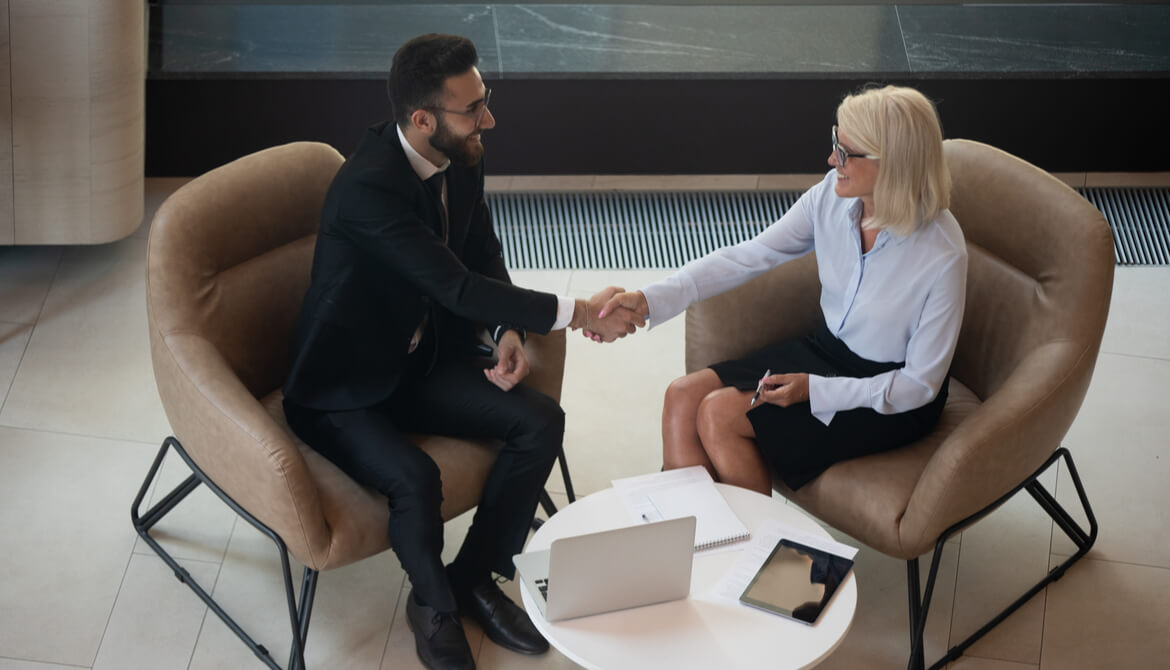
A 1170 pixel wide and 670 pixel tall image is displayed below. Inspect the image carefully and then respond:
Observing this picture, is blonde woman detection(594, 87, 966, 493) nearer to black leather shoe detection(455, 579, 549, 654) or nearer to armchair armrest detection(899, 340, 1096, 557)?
armchair armrest detection(899, 340, 1096, 557)

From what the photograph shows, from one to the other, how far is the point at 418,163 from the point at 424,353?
44cm

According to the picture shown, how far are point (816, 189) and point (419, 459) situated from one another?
110 cm

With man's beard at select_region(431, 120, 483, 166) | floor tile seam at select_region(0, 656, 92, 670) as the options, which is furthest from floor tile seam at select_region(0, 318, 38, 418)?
man's beard at select_region(431, 120, 483, 166)

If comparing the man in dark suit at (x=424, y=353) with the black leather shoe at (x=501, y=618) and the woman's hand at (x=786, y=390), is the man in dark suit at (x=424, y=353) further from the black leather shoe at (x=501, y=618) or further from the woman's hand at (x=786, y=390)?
the woman's hand at (x=786, y=390)

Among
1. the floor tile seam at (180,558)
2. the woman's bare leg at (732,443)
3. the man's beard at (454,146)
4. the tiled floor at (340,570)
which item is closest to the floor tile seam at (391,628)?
the tiled floor at (340,570)

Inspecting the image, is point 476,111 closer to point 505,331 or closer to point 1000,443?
point 505,331

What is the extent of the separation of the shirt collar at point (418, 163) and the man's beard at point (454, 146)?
0.05 metres

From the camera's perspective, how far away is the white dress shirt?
2.76 metres

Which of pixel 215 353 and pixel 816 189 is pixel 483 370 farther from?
pixel 816 189

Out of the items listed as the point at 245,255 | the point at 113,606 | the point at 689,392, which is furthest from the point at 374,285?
the point at 113,606

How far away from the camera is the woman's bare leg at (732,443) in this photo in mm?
2893

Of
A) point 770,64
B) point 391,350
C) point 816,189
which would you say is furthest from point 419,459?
point 770,64

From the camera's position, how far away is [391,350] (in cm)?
285

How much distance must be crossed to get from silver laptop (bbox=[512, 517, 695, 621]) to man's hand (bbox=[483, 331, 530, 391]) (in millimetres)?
613
